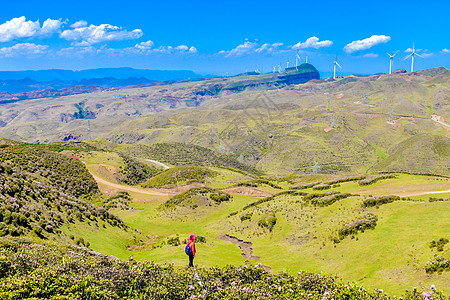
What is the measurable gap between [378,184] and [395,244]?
36.4 metres

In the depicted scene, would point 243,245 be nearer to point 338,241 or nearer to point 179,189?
point 338,241

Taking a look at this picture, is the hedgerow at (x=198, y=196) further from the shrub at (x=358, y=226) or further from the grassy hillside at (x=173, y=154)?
the grassy hillside at (x=173, y=154)

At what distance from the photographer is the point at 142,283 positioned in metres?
14.3

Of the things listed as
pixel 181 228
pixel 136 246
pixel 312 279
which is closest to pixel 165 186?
pixel 181 228

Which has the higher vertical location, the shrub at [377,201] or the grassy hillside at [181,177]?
the shrub at [377,201]

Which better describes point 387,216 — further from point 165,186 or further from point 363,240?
point 165,186

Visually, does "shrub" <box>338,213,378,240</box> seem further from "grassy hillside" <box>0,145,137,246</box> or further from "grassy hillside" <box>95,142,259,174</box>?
"grassy hillside" <box>95,142,259,174</box>

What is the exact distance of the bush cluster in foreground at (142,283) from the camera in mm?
11734

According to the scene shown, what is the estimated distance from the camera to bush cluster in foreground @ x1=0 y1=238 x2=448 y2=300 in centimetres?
1173

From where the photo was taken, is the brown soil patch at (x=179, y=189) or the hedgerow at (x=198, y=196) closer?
the hedgerow at (x=198, y=196)

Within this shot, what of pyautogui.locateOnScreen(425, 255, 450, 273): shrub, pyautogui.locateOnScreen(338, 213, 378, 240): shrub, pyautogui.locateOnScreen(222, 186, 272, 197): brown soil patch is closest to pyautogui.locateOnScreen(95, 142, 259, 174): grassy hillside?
pyautogui.locateOnScreen(222, 186, 272, 197): brown soil patch

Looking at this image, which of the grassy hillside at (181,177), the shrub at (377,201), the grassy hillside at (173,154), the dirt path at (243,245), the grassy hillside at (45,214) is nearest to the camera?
the grassy hillside at (45,214)

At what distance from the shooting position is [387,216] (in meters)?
28.6

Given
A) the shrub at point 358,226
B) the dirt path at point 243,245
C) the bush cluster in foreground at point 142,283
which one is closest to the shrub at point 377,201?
the shrub at point 358,226
